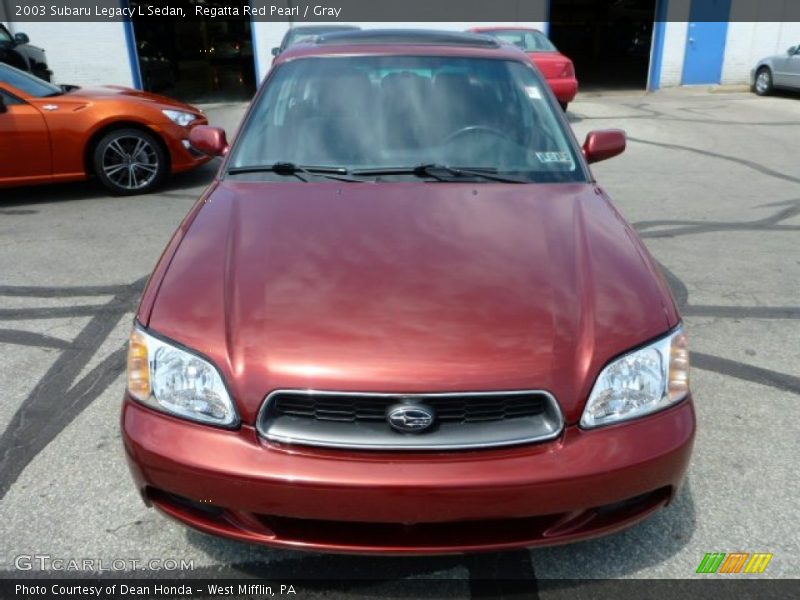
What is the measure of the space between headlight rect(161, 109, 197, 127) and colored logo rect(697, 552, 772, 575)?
21.7 feet

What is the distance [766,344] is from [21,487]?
380 centimetres

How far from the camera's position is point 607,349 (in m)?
2.04

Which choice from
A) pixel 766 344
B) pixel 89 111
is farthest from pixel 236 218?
pixel 89 111

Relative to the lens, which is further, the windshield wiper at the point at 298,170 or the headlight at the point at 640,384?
the windshield wiper at the point at 298,170

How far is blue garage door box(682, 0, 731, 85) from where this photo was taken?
17.4m

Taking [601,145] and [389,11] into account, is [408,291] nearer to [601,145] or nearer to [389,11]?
[601,145]

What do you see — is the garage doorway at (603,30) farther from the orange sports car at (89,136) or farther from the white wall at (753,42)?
the orange sports car at (89,136)

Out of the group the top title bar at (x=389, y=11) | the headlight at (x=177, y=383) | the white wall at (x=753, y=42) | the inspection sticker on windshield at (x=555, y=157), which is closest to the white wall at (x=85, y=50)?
the top title bar at (x=389, y=11)

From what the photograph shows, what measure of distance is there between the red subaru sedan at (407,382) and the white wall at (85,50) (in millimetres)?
14598

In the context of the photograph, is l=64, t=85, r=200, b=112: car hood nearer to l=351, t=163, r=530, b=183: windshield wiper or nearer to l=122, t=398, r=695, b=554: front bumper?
l=351, t=163, r=530, b=183: windshield wiper

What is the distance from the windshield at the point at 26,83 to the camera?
22.6 feet

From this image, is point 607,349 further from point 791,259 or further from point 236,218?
point 791,259

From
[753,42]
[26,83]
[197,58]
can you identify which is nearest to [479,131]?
[26,83]

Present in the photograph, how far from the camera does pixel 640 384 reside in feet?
→ 6.77
